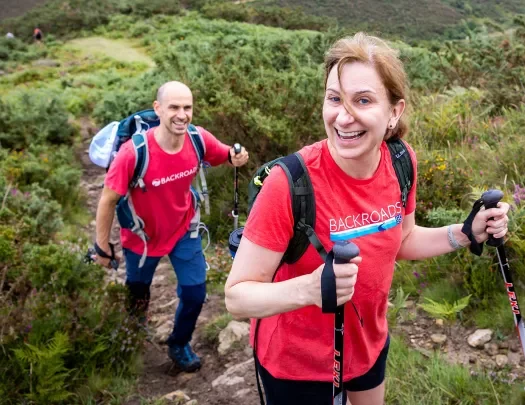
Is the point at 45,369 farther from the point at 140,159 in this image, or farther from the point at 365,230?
the point at 365,230

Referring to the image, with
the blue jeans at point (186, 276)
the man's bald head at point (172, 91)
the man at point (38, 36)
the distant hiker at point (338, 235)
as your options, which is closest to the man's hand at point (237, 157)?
the man's bald head at point (172, 91)

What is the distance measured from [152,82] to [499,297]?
9890 mm

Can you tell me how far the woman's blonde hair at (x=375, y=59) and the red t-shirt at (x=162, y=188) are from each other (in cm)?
235

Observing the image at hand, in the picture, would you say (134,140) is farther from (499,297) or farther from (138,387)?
(499,297)

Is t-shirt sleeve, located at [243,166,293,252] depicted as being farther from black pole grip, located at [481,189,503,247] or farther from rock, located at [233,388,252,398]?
rock, located at [233,388,252,398]

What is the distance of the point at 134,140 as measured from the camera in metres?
4.33

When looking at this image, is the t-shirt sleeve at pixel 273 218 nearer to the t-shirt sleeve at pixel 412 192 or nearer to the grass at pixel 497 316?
the t-shirt sleeve at pixel 412 192

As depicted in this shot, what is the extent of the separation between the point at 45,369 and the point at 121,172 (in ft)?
5.05

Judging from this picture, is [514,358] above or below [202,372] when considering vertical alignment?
above

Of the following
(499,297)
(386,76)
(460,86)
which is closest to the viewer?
(386,76)

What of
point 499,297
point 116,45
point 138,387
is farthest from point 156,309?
point 116,45

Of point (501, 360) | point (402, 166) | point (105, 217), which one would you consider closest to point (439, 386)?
point (501, 360)

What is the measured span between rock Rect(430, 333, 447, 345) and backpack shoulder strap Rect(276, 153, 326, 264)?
248cm

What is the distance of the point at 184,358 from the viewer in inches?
192
